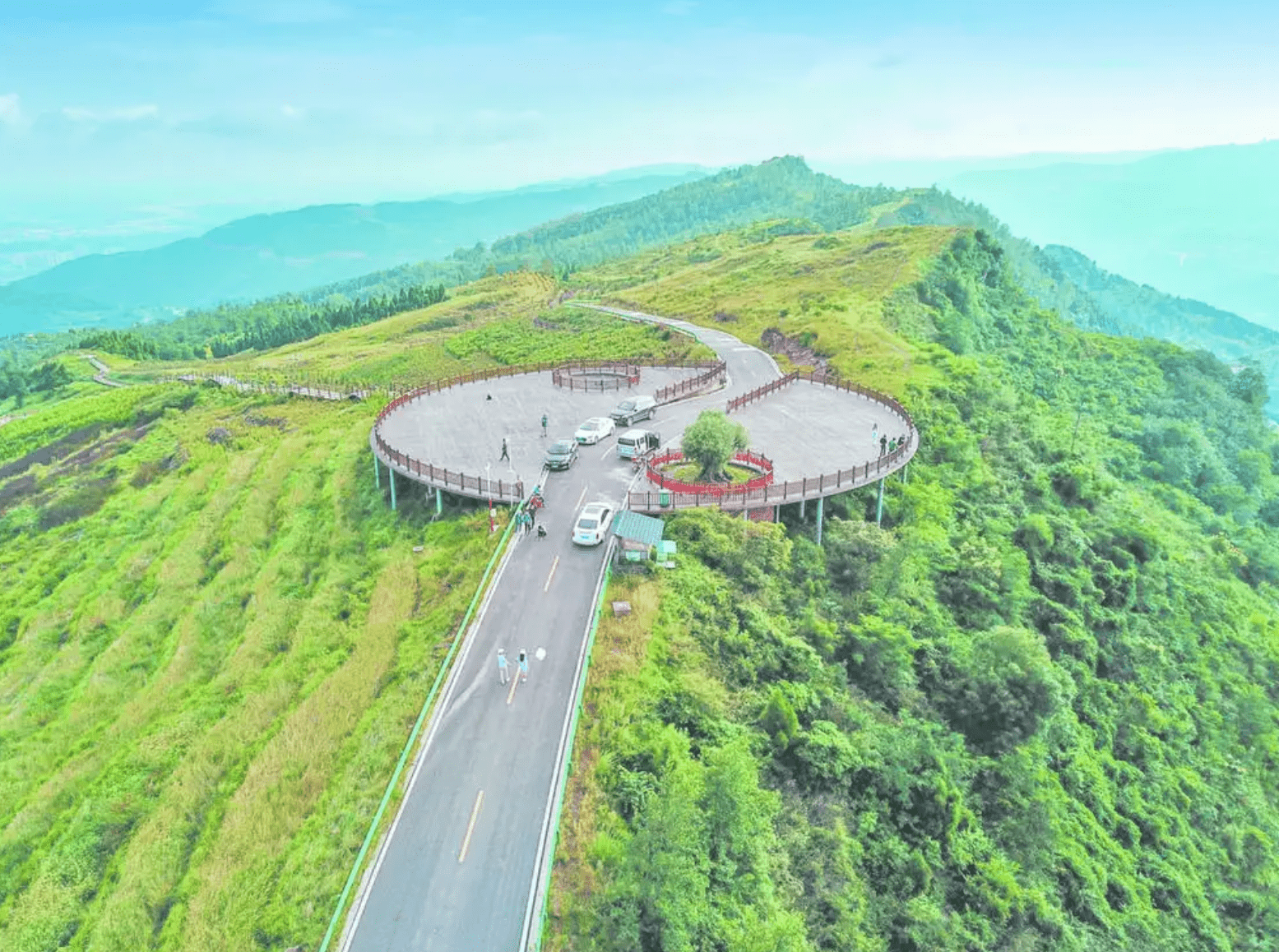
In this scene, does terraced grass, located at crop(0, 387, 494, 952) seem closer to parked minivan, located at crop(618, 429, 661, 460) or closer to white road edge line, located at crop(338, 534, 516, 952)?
white road edge line, located at crop(338, 534, 516, 952)

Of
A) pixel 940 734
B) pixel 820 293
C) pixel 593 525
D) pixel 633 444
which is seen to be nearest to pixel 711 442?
pixel 633 444

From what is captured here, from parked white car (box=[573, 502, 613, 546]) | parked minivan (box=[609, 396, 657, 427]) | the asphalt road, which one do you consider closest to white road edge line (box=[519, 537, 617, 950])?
the asphalt road

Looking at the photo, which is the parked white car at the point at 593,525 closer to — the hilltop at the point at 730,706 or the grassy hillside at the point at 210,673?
the hilltop at the point at 730,706

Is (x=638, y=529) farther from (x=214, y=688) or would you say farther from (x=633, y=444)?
(x=214, y=688)

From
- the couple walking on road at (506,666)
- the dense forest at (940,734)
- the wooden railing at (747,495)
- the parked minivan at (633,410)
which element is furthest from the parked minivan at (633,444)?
the couple walking on road at (506,666)

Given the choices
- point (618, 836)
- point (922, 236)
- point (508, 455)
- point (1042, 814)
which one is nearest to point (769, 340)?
point (508, 455)
